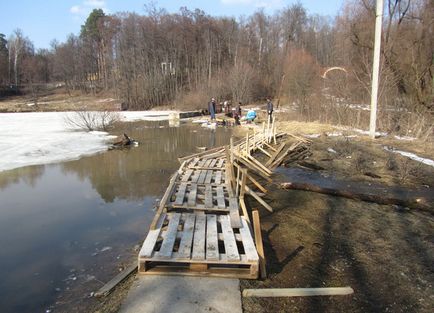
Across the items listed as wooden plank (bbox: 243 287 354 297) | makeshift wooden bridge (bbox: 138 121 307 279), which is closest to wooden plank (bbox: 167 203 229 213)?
makeshift wooden bridge (bbox: 138 121 307 279)

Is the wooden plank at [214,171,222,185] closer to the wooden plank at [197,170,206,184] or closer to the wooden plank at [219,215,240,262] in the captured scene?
the wooden plank at [197,170,206,184]

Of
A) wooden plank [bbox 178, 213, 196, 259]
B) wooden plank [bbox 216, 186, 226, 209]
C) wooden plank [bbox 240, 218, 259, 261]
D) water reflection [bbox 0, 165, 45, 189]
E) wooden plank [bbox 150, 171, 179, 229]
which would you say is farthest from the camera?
water reflection [bbox 0, 165, 45, 189]

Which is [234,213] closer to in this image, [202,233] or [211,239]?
[202,233]

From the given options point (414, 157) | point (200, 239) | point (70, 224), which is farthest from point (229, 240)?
point (414, 157)

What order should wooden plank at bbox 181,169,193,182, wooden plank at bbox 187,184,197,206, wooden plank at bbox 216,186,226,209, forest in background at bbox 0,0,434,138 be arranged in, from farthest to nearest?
forest in background at bbox 0,0,434,138, wooden plank at bbox 181,169,193,182, wooden plank at bbox 187,184,197,206, wooden plank at bbox 216,186,226,209

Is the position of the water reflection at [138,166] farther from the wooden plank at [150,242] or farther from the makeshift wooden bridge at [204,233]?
the wooden plank at [150,242]

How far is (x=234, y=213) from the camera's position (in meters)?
6.63

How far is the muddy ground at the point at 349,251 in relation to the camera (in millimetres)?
4156

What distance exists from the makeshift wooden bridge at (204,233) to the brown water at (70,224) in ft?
2.21

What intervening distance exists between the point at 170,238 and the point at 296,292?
194 cm

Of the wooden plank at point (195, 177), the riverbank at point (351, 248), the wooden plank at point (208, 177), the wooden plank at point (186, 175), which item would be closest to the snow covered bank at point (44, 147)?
the wooden plank at point (186, 175)

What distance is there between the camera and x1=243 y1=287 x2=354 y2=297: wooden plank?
4199 mm

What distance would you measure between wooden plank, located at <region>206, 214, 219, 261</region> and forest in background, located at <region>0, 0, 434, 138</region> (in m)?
12.3

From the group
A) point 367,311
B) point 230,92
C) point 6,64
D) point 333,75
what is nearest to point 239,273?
point 367,311
